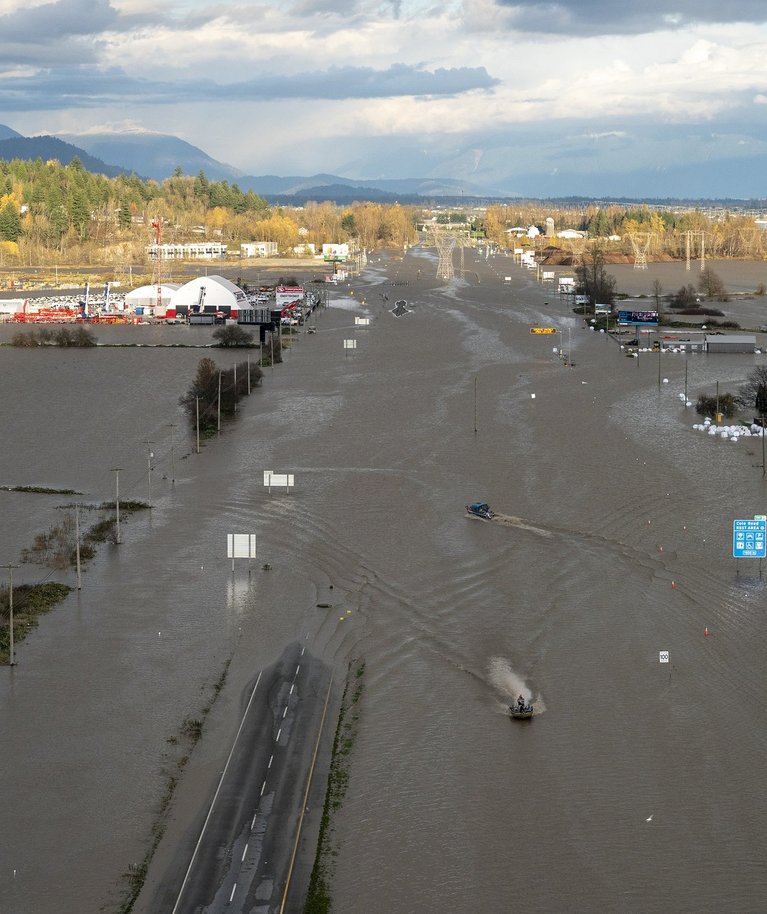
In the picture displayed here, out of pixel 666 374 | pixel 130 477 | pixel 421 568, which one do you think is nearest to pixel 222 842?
pixel 421 568

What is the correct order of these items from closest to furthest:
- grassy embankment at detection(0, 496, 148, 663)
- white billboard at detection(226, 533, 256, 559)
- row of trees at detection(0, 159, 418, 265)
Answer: grassy embankment at detection(0, 496, 148, 663)
white billboard at detection(226, 533, 256, 559)
row of trees at detection(0, 159, 418, 265)

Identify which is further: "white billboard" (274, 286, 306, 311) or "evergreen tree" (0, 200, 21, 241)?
"evergreen tree" (0, 200, 21, 241)

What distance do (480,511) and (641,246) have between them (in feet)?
210

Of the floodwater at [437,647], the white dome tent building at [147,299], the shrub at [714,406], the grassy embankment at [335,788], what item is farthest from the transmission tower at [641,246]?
the grassy embankment at [335,788]

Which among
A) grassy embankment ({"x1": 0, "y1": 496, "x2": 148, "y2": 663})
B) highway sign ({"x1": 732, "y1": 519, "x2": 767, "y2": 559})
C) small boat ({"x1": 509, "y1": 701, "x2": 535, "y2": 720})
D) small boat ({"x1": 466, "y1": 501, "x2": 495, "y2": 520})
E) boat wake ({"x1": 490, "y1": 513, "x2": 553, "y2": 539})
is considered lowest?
small boat ({"x1": 509, "y1": 701, "x2": 535, "y2": 720})

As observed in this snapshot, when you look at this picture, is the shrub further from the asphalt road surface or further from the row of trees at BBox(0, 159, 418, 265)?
the row of trees at BBox(0, 159, 418, 265)

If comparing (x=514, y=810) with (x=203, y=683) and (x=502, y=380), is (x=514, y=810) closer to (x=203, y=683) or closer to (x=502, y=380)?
(x=203, y=683)

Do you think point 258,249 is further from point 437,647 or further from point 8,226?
point 437,647

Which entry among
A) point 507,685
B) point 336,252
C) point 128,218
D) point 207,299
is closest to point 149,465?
point 507,685

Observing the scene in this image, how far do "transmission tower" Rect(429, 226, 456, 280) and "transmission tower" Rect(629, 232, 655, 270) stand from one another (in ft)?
31.1

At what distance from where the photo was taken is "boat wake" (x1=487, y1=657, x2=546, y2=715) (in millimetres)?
10766

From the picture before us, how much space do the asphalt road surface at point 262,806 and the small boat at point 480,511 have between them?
485cm

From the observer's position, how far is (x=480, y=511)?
1608 cm

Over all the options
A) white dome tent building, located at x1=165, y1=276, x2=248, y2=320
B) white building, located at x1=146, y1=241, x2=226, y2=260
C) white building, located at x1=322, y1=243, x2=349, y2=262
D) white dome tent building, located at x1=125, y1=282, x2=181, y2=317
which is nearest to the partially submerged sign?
white dome tent building, located at x1=165, y1=276, x2=248, y2=320
